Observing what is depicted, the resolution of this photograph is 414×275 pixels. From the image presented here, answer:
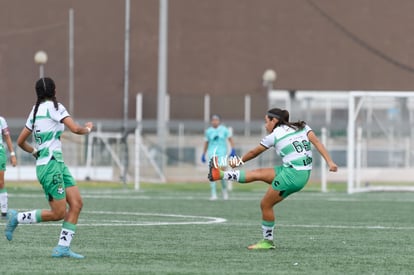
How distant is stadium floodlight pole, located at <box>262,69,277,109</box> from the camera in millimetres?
52812

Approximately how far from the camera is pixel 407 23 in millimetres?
58406

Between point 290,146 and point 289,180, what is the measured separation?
442mm

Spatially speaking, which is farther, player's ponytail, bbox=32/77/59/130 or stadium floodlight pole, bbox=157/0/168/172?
stadium floodlight pole, bbox=157/0/168/172

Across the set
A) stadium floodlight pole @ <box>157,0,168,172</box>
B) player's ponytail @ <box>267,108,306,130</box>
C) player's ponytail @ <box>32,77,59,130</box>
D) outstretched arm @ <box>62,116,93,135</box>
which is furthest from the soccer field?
stadium floodlight pole @ <box>157,0,168,172</box>

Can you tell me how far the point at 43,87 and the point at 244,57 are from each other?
43.8 m

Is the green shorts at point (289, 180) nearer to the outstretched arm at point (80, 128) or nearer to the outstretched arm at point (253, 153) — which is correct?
the outstretched arm at point (253, 153)

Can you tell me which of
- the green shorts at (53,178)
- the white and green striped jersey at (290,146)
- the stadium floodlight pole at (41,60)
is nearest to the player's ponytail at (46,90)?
the green shorts at (53,178)

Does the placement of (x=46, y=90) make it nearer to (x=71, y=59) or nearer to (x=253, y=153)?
(x=253, y=153)

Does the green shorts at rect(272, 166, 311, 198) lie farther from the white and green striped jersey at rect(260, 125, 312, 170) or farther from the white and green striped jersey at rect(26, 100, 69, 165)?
the white and green striped jersey at rect(26, 100, 69, 165)

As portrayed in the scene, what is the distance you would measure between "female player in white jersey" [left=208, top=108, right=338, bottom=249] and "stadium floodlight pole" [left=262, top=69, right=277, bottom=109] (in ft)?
120

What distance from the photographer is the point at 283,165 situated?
16.0 meters

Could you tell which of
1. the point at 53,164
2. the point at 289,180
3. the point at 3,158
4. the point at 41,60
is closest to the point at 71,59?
the point at 41,60

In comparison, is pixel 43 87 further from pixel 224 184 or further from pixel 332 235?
pixel 224 184

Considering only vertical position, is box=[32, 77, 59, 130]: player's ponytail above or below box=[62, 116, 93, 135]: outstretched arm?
above
